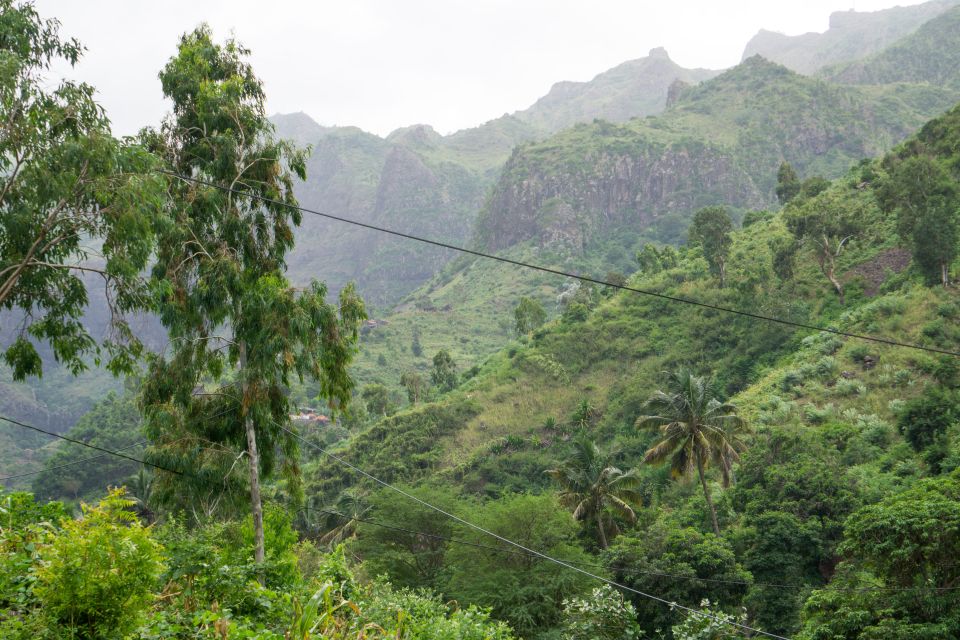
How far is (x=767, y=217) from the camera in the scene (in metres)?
77.8

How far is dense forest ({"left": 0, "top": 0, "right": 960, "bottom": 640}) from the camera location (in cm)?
945

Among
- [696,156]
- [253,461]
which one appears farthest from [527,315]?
[696,156]

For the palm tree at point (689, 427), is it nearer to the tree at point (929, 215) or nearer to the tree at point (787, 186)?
the tree at point (929, 215)

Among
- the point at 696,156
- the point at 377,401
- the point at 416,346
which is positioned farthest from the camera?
the point at 696,156

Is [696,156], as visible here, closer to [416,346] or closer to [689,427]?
[416,346]

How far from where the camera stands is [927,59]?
187 metres

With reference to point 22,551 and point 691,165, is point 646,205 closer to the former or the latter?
point 691,165

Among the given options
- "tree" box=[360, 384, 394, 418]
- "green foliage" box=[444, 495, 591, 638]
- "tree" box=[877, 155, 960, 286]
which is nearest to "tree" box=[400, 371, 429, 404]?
"tree" box=[360, 384, 394, 418]

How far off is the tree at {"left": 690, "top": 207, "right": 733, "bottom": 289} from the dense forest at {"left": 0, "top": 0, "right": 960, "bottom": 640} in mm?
287

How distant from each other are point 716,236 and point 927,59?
176 m

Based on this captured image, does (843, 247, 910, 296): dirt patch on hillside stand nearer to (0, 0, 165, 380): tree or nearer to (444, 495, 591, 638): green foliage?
(444, 495, 591, 638): green foliage

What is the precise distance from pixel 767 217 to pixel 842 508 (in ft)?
190

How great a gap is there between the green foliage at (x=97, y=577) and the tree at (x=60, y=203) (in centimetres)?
509

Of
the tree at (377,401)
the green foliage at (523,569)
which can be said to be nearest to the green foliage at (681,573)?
the green foliage at (523,569)
